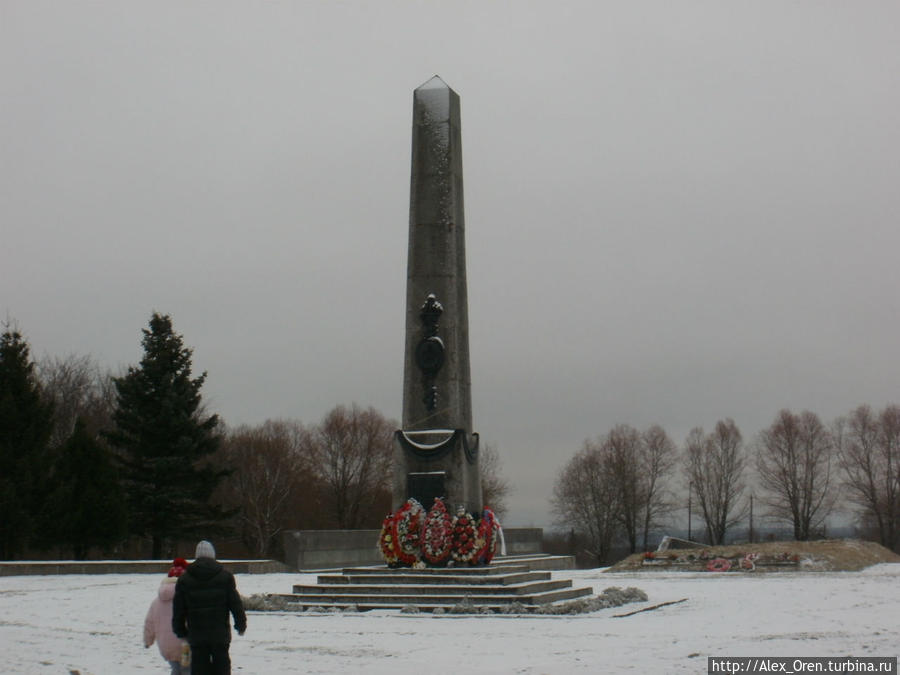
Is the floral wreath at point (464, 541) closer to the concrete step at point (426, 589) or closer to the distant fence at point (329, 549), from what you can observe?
the concrete step at point (426, 589)

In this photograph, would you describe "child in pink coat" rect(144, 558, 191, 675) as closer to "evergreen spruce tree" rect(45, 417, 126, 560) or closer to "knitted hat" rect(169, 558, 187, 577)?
"knitted hat" rect(169, 558, 187, 577)

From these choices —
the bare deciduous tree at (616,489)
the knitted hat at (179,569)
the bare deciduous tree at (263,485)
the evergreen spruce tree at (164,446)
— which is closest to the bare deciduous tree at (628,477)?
the bare deciduous tree at (616,489)

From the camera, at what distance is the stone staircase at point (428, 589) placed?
15531mm

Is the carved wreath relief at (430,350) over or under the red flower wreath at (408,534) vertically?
over

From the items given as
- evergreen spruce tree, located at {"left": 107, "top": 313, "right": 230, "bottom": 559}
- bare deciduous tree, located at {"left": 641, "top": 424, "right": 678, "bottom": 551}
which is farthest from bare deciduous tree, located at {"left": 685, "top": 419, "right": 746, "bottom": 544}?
evergreen spruce tree, located at {"left": 107, "top": 313, "right": 230, "bottom": 559}

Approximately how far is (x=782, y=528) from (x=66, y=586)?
162ft

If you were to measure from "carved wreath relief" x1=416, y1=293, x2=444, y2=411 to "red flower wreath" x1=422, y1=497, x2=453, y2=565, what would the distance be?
2272mm

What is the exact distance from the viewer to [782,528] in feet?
202

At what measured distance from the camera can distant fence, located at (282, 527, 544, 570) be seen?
90.4 ft

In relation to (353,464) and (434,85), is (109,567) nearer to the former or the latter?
(434,85)

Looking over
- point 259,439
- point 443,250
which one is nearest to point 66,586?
point 443,250

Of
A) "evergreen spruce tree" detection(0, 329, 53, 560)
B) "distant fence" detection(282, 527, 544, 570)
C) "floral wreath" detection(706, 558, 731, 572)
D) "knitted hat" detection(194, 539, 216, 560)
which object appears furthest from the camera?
"evergreen spruce tree" detection(0, 329, 53, 560)

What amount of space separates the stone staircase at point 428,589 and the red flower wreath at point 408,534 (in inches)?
14.8

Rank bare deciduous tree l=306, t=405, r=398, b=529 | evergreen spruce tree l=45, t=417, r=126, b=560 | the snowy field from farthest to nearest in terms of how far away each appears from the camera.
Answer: bare deciduous tree l=306, t=405, r=398, b=529
evergreen spruce tree l=45, t=417, r=126, b=560
the snowy field
